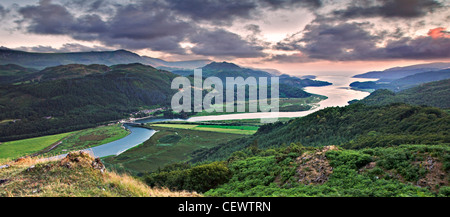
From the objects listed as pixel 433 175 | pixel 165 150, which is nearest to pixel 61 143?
pixel 165 150

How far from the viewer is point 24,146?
93.4 meters

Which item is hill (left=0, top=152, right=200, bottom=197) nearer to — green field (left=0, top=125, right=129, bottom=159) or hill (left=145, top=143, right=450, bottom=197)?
hill (left=145, top=143, right=450, bottom=197)

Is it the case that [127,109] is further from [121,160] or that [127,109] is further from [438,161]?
[438,161]

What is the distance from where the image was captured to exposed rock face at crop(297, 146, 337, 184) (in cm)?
1381

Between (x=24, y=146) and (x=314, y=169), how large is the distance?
122m

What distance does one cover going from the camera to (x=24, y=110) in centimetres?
14775

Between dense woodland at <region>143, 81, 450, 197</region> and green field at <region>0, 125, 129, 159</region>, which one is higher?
dense woodland at <region>143, 81, 450, 197</region>

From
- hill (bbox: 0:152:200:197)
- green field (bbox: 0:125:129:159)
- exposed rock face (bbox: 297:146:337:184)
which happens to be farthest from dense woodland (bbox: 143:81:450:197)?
green field (bbox: 0:125:129:159)

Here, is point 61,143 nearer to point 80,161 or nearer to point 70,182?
point 80,161

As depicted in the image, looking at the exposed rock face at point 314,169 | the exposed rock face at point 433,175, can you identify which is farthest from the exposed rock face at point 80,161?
the exposed rock face at point 433,175

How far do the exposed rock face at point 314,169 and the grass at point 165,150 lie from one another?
50.0 metres

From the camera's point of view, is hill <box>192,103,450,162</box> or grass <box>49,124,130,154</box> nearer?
hill <box>192,103,450,162</box>

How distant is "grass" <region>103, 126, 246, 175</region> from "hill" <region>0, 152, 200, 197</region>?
46.9 metres
